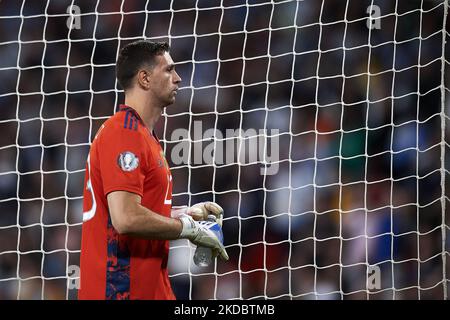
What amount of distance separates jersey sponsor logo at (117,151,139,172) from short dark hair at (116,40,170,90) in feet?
1.02

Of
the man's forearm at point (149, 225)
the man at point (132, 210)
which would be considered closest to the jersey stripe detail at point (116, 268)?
the man at point (132, 210)

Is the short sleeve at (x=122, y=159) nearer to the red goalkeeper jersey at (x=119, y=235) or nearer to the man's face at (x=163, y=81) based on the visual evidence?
the red goalkeeper jersey at (x=119, y=235)

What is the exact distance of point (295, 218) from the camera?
4.96m

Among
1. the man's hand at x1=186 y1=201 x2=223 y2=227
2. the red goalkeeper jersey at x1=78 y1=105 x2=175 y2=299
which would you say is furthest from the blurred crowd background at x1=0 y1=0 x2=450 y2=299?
the red goalkeeper jersey at x1=78 y1=105 x2=175 y2=299

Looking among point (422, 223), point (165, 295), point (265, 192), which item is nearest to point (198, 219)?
point (165, 295)

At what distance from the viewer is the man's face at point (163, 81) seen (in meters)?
2.67

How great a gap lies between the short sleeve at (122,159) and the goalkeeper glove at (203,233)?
20cm

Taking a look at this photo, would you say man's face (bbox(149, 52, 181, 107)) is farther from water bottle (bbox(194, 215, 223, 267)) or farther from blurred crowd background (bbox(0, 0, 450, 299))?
blurred crowd background (bbox(0, 0, 450, 299))

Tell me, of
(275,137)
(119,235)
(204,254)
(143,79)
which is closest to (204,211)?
(204,254)

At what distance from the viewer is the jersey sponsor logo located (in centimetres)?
245

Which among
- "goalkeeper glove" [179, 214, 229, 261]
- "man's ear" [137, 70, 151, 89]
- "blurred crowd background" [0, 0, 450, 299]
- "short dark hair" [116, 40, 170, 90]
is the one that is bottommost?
"goalkeeper glove" [179, 214, 229, 261]

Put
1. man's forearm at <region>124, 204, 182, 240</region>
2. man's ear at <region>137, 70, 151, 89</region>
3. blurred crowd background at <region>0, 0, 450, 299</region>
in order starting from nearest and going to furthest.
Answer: man's forearm at <region>124, 204, 182, 240</region> → man's ear at <region>137, 70, 151, 89</region> → blurred crowd background at <region>0, 0, 450, 299</region>

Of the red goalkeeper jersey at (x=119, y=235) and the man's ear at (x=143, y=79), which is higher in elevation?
the man's ear at (x=143, y=79)

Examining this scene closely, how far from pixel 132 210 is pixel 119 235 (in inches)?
5.8
